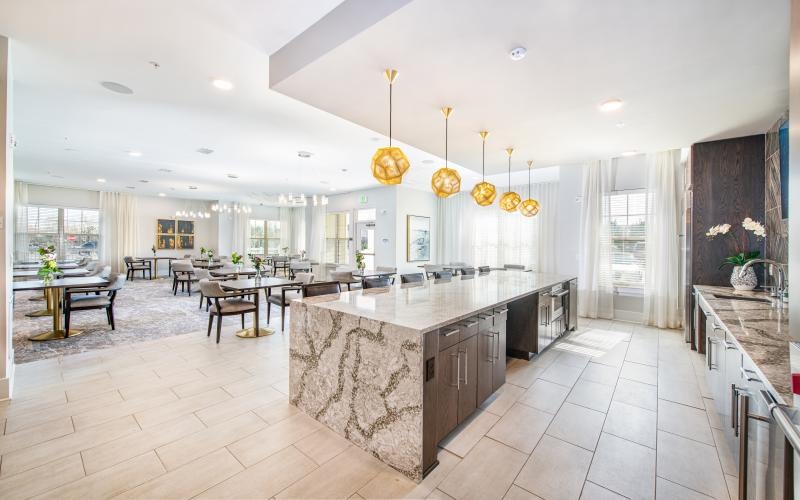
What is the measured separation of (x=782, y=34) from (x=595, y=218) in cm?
385

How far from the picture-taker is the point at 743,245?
13.0 ft

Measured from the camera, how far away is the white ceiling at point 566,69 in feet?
6.38

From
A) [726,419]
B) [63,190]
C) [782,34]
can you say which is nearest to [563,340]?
[726,419]

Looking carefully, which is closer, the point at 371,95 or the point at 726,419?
the point at 726,419

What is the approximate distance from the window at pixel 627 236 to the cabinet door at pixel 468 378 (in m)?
4.57

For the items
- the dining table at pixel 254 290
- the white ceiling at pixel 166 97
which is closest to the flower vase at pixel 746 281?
the white ceiling at pixel 166 97

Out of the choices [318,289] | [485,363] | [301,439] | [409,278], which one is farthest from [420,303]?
[409,278]

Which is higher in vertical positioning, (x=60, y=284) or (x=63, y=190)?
(x=63, y=190)

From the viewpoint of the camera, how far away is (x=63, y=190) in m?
9.70

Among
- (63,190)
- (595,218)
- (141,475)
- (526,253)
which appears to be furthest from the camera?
(63,190)

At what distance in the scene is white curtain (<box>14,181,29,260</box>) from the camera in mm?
8875

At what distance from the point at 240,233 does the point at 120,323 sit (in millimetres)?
7689

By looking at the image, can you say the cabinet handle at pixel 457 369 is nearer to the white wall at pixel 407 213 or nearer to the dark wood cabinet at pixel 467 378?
the dark wood cabinet at pixel 467 378

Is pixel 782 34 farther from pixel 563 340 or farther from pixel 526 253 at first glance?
pixel 526 253
